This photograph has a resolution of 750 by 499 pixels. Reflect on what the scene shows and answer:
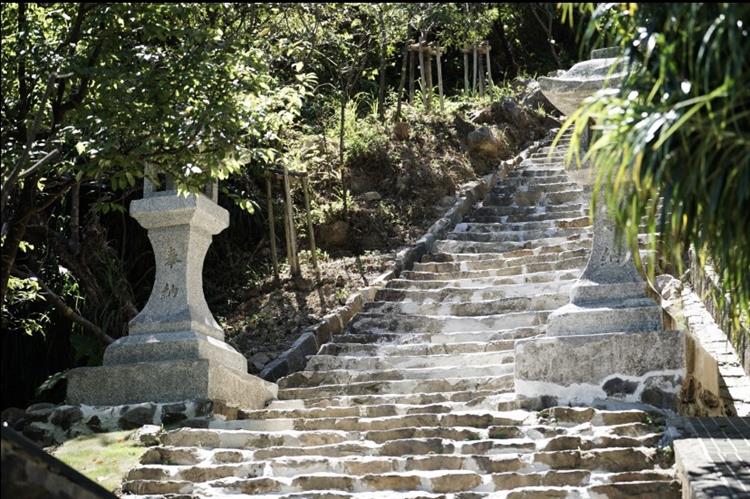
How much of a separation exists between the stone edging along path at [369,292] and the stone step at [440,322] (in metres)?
0.21

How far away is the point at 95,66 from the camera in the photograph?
7215mm

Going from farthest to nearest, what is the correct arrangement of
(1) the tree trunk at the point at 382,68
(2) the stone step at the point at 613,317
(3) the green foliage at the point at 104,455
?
(1) the tree trunk at the point at 382,68 → (2) the stone step at the point at 613,317 → (3) the green foliage at the point at 104,455

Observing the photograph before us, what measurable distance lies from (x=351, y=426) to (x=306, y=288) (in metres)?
5.04

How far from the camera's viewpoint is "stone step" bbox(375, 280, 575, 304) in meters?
11.4

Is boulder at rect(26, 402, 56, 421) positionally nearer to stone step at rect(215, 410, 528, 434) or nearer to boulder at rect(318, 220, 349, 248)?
stone step at rect(215, 410, 528, 434)

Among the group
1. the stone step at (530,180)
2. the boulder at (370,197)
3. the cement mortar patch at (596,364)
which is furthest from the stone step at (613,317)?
the stone step at (530,180)

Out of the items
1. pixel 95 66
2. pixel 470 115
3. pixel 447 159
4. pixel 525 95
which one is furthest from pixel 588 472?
pixel 525 95

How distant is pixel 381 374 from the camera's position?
9852 mm

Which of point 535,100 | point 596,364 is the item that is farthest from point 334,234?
point 596,364

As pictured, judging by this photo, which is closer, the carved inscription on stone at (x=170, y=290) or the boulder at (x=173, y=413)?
the boulder at (x=173, y=413)

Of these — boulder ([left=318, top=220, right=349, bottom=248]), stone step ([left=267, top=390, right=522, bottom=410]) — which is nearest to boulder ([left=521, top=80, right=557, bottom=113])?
boulder ([left=318, top=220, right=349, bottom=248])

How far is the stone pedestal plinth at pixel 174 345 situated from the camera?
8805mm

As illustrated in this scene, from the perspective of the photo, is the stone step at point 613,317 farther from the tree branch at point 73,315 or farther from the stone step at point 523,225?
the stone step at point 523,225

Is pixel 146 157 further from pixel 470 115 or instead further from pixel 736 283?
pixel 470 115
